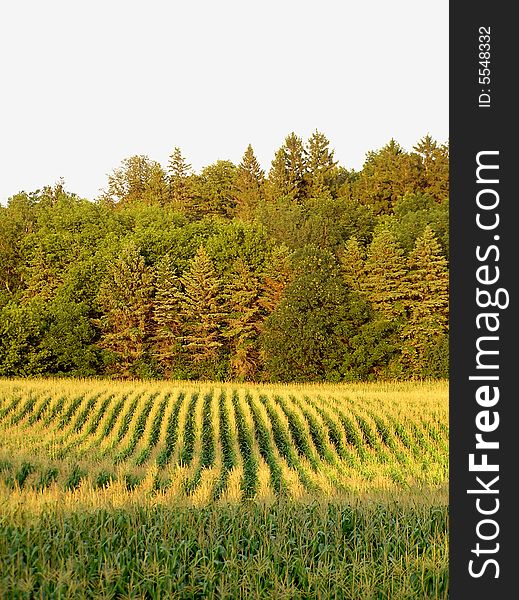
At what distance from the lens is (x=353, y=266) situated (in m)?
38.2

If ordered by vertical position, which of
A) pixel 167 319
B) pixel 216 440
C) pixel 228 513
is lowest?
pixel 216 440

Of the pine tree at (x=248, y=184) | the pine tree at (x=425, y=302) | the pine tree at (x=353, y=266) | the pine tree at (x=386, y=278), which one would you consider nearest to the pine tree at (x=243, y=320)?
the pine tree at (x=353, y=266)

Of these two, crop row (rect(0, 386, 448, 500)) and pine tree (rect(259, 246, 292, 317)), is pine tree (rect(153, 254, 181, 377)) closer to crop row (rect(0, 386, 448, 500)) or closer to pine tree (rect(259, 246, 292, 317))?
pine tree (rect(259, 246, 292, 317))

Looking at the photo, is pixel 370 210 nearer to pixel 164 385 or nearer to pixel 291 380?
pixel 291 380

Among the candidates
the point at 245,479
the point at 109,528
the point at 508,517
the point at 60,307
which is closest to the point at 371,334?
the point at 60,307

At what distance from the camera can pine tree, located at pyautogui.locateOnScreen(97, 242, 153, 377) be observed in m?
36.6

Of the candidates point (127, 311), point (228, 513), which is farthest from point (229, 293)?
point (228, 513)

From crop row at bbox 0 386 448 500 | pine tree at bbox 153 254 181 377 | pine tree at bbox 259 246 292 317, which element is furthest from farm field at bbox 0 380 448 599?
pine tree at bbox 259 246 292 317

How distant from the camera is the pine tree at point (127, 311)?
36562 millimetres

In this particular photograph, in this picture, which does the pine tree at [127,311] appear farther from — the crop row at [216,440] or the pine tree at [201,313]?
the crop row at [216,440]

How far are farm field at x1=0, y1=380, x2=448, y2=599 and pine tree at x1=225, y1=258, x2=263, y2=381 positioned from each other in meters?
14.2

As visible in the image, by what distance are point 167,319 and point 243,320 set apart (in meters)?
3.75

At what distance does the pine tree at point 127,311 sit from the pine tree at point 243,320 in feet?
13.8

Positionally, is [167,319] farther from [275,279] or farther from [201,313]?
[275,279]
